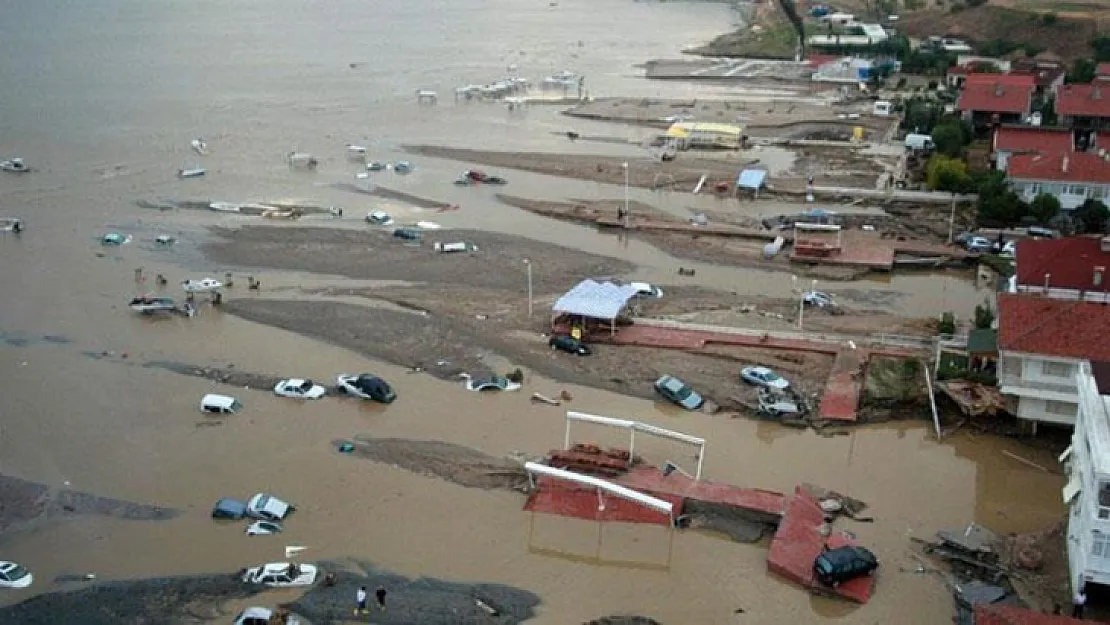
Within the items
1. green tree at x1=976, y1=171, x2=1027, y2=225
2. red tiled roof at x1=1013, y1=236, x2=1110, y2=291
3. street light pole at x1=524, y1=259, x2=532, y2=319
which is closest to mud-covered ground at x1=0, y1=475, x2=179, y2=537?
street light pole at x1=524, y1=259, x2=532, y2=319

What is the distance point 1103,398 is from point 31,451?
22043 millimetres

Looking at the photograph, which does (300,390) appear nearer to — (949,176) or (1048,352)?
(1048,352)

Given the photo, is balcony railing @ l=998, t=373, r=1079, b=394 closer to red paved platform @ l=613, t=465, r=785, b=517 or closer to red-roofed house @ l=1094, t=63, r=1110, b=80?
red paved platform @ l=613, t=465, r=785, b=517

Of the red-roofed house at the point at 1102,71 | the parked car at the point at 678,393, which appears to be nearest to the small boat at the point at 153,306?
the parked car at the point at 678,393

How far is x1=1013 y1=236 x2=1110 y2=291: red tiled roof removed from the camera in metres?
27.2

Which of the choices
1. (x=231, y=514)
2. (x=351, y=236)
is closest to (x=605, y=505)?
(x=231, y=514)

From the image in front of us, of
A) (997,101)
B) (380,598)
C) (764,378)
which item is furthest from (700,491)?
(997,101)

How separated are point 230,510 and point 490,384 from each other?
761 centimetres

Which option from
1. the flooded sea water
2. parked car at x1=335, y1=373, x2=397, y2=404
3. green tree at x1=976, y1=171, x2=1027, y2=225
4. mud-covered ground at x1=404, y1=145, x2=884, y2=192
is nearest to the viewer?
the flooded sea water

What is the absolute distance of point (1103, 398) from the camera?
735 inches

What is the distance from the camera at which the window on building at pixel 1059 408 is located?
75.1 feet

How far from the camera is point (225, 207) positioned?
42.6m

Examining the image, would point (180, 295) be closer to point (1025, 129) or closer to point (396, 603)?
Answer: point (396, 603)

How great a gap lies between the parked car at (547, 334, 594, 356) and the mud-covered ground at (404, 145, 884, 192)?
1874 centimetres
